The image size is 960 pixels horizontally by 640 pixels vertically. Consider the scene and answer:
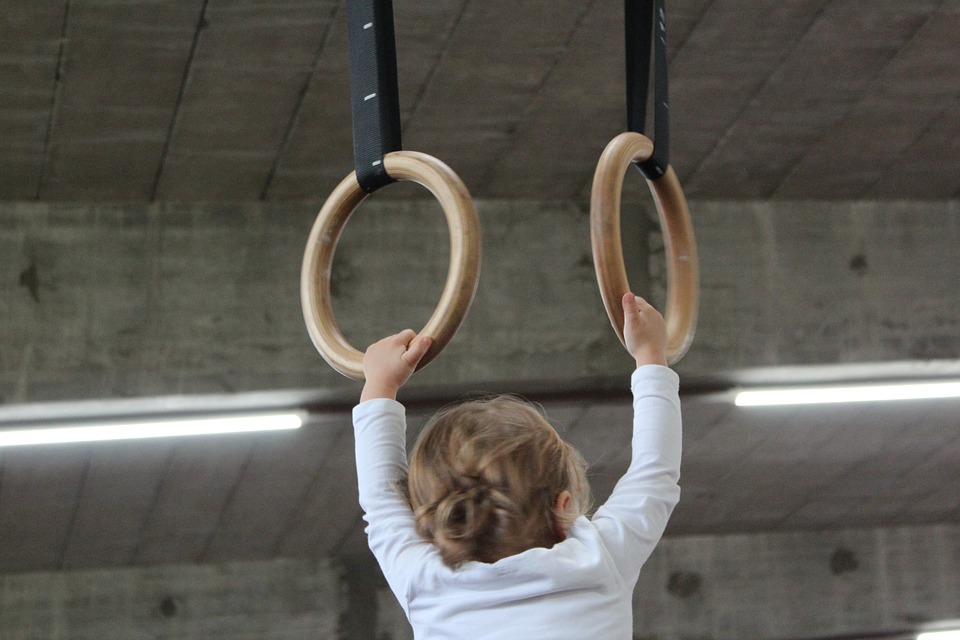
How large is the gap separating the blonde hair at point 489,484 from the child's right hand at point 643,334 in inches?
Result: 9.4

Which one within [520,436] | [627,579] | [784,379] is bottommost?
[627,579]

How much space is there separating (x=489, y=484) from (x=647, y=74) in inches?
40.8

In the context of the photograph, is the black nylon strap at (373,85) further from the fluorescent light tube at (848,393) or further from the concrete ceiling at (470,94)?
the fluorescent light tube at (848,393)

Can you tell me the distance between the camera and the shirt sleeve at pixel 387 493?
1.81 metres

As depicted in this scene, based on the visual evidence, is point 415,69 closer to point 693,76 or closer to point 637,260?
point 693,76

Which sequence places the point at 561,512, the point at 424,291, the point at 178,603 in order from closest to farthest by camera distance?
1. the point at 561,512
2. the point at 424,291
3. the point at 178,603

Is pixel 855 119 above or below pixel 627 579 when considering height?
above

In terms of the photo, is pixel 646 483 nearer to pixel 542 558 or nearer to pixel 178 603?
pixel 542 558

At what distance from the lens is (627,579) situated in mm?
1771

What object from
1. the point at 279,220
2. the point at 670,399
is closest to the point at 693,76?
the point at 279,220

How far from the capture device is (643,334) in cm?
200

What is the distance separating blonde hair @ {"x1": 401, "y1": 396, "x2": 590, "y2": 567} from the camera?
5.71ft

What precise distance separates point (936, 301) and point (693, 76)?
208cm

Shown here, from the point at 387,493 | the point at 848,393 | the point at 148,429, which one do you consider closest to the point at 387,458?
the point at 387,493
